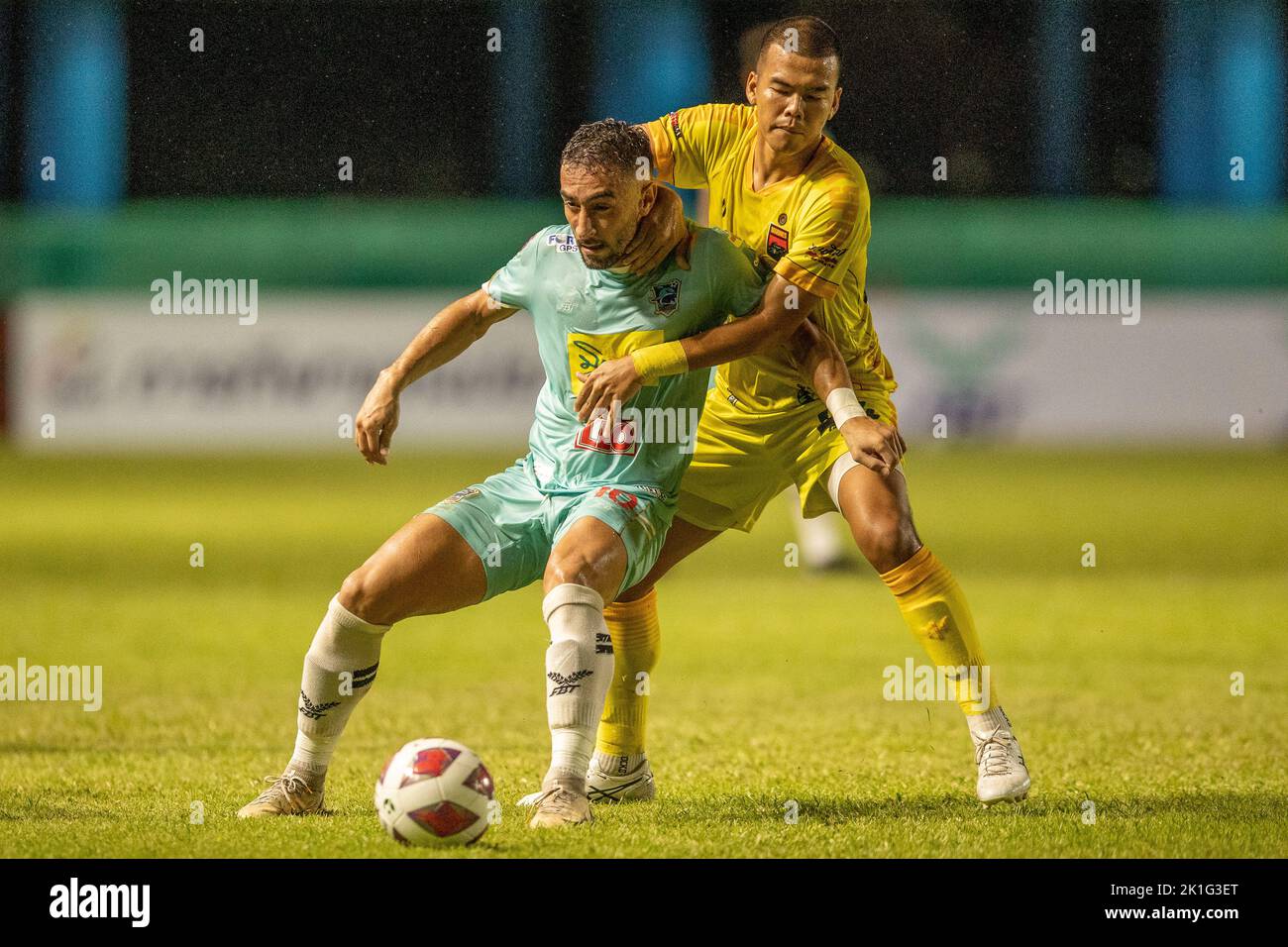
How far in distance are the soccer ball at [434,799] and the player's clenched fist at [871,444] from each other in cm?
144

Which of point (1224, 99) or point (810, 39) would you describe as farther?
point (1224, 99)

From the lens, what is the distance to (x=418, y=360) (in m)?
5.20

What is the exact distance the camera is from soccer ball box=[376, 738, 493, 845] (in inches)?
180

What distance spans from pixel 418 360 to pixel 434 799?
1.35m

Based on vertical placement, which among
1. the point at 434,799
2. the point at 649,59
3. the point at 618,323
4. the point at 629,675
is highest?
the point at 649,59

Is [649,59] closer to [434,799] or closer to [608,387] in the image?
[608,387]

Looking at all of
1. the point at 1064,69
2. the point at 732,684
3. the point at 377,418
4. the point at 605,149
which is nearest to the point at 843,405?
the point at 605,149

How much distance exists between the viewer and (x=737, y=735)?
6.87m

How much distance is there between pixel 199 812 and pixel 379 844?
817 mm

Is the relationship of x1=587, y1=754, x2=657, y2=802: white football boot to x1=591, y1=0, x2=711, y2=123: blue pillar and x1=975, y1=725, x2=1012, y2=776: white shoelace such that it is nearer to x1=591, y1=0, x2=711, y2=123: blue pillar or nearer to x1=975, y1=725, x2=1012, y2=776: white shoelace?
x1=975, y1=725, x2=1012, y2=776: white shoelace
